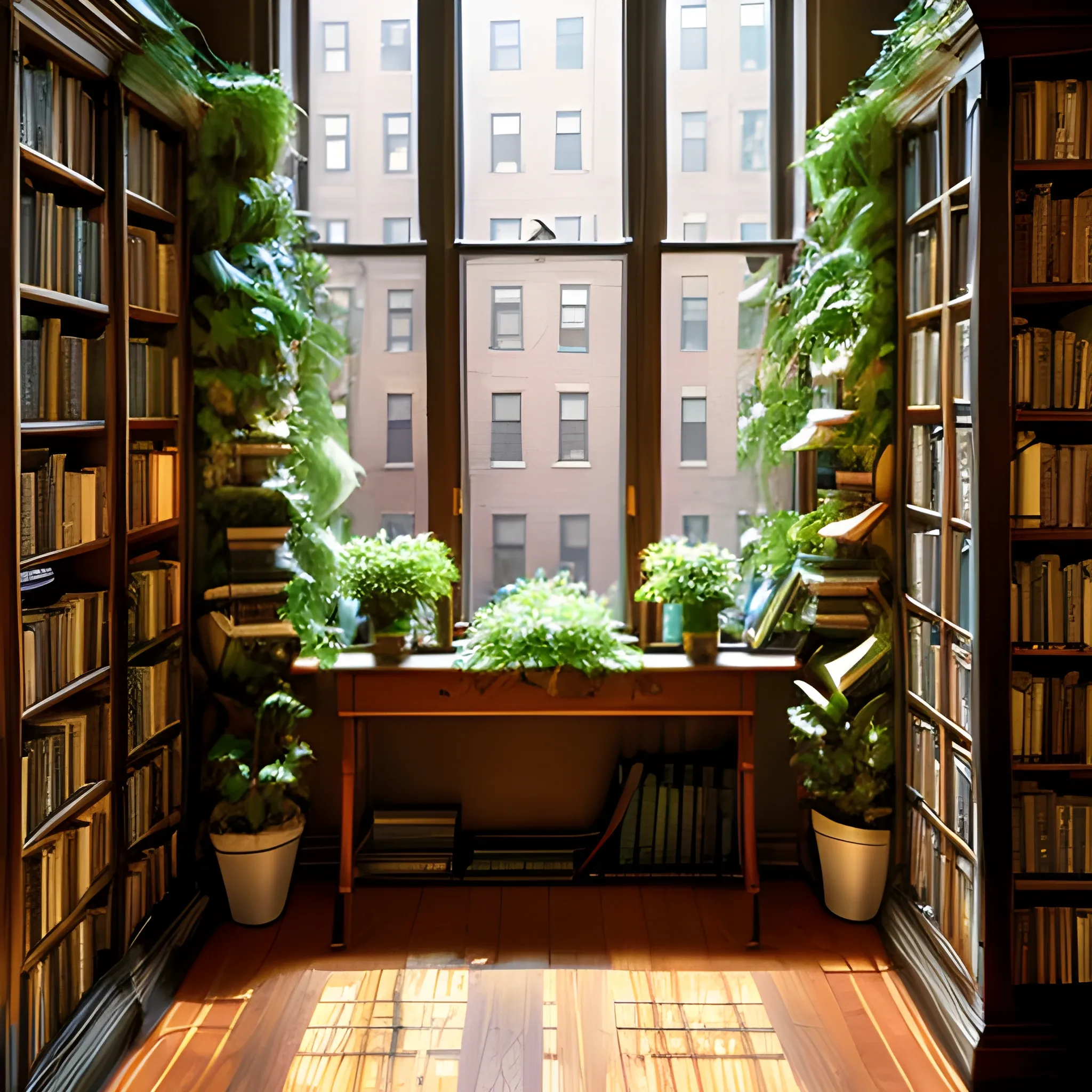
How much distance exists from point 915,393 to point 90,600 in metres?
2.28

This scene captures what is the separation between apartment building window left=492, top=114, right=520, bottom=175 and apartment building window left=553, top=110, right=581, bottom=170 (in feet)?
0.43

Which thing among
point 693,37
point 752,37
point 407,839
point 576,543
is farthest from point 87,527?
point 752,37

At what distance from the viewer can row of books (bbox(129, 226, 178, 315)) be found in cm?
297

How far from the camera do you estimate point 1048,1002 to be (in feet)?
8.41

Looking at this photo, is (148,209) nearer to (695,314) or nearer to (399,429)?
(399,429)

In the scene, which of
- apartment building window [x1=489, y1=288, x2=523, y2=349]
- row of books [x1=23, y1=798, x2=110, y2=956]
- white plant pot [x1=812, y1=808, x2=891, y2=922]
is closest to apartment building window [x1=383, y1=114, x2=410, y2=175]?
apartment building window [x1=489, y1=288, x2=523, y2=349]

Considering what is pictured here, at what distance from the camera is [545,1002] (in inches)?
115

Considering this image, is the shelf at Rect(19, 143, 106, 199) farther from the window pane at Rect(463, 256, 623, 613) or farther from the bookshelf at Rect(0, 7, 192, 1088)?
the window pane at Rect(463, 256, 623, 613)

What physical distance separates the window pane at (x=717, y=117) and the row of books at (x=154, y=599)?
→ 199 centimetres

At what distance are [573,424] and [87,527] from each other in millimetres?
1700

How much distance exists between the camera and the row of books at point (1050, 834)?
263 cm

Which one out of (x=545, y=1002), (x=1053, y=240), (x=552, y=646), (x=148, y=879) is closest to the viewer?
(x=1053, y=240)

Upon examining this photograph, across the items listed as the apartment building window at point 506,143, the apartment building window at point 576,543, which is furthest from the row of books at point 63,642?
the apartment building window at point 506,143

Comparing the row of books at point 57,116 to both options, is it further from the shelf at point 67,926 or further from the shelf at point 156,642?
the shelf at point 67,926
